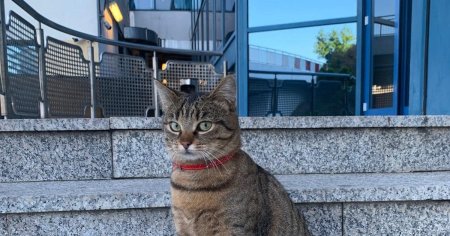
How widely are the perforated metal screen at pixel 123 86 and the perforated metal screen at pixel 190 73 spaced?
0.74ft

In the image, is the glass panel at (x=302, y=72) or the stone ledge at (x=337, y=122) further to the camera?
the glass panel at (x=302, y=72)

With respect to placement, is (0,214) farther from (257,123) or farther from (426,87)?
(426,87)

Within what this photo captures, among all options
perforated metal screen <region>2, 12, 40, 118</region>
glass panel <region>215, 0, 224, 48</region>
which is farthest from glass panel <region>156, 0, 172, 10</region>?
perforated metal screen <region>2, 12, 40, 118</region>

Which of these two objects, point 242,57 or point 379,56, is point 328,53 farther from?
point 242,57

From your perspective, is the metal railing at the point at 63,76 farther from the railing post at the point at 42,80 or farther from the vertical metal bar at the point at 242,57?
the vertical metal bar at the point at 242,57

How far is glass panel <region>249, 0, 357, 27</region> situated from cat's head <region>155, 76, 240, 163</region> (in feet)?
10.5

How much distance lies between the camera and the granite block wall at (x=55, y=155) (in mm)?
1651

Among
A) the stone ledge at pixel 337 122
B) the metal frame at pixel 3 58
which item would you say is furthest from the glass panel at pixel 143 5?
the stone ledge at pixel 337 122

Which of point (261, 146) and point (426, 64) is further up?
point (426, 64)

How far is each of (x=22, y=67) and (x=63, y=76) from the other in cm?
59

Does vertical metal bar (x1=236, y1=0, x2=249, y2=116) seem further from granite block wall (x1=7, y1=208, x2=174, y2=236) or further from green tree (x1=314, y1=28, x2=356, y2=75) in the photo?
granite block wall (x1=7, y1=208, x2=174, y2=236)

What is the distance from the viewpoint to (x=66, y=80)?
2607 mm

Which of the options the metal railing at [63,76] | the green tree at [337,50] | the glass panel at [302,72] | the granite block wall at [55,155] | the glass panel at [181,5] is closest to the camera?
the granite block wall at [55,155]

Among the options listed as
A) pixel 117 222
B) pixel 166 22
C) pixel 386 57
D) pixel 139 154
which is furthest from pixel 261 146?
pixel 166 22
